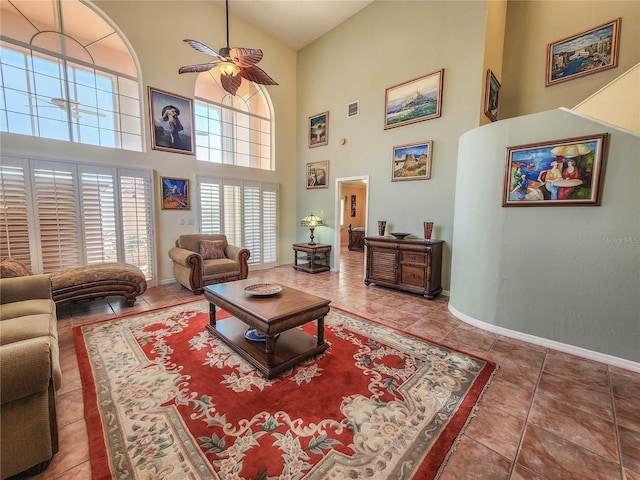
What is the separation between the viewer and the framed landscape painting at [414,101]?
4.50 m

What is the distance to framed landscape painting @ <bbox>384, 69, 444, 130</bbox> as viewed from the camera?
14.8 feet

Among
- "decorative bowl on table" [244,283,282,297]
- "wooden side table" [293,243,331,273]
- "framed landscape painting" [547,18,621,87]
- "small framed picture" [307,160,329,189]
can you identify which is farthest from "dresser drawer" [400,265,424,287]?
"framed landscape painting" [547,18,621,87]

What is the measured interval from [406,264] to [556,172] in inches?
92.5

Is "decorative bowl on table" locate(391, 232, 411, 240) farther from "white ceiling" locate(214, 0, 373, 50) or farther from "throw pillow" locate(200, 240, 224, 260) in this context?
"white ceiling" locate(214, 0, 373, 50)

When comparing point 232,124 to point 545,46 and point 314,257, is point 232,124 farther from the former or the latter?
point 545,46

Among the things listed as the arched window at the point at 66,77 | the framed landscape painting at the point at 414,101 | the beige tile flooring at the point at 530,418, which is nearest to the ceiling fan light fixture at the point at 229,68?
the arched window at the point at 66,77

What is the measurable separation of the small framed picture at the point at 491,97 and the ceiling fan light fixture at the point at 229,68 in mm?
3710

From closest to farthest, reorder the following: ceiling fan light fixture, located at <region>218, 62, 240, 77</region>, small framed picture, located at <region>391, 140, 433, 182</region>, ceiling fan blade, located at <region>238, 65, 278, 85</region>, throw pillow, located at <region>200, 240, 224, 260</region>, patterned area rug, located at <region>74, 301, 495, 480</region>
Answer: patterned area rug, located at <region>74, 301, 495, 480</region> → ceiling fan light fixture, located at <region>218, 62, 240, 77</region> → ceiling fan blade, located at <region>238, 65, 278, 85</region> → small framed picture, located at <region>391, 140, 433, 182</region> → throw pillow, located at <region>200, 240, 224, 260</region>

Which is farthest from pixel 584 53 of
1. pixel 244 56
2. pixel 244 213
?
pixel 244 213

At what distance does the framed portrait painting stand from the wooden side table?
3.04m

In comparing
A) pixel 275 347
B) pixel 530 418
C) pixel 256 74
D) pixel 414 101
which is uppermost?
pixel 414 101

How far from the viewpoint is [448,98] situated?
14.4 ft

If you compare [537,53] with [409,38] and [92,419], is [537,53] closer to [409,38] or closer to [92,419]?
[409,38]

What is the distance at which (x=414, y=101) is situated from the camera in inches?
188
